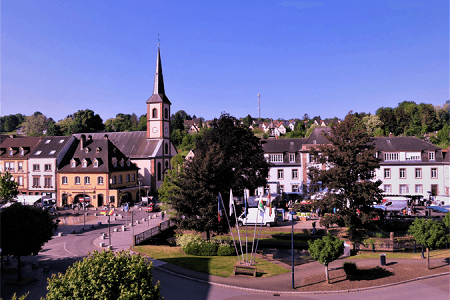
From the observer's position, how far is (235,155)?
39094mm

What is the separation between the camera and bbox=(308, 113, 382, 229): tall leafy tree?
29484 millimetres

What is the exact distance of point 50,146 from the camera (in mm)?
61812

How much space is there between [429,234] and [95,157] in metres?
50.4

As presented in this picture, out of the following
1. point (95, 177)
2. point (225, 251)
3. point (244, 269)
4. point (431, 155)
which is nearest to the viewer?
point (244, 269)

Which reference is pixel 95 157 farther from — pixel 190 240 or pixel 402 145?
pixel 402 145

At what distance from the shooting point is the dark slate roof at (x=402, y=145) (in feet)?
176

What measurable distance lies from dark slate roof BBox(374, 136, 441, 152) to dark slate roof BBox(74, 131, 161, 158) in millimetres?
40884

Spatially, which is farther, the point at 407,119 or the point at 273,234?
the point at 407,119

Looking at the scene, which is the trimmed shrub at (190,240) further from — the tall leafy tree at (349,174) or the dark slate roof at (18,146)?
the dark slate roof at (18,146)

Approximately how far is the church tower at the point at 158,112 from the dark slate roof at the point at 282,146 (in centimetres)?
2172

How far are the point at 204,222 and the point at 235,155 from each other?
1283 centimetres

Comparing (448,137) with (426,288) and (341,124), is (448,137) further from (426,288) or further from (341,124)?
(426,288)

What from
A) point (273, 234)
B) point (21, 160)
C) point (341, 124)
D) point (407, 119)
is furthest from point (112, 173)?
point (407, 119)

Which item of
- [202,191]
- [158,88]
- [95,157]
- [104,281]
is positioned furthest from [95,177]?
[104,281]
